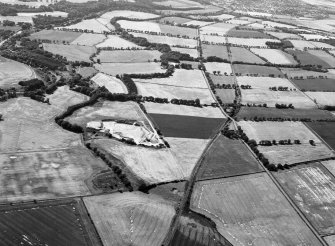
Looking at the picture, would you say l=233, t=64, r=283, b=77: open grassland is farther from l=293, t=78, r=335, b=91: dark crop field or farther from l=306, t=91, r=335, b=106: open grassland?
l=306, t=91, r=335, b=106: open grassland

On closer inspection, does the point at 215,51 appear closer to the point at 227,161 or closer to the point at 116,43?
the point at 116,43

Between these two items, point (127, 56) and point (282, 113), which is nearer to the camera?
point (282, 113)

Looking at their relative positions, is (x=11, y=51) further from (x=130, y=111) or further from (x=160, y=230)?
(x=160, y=230)

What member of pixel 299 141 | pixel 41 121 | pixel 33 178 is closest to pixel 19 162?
pixel 33 178

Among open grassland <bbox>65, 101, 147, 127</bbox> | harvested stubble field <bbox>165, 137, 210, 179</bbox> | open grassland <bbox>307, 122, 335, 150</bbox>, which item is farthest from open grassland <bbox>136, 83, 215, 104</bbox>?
open grassland <bbox>307, 122, 335, 150</bbox>

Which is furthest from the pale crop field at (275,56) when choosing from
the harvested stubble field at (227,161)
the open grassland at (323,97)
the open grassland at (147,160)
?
the open grassland at (147,160)

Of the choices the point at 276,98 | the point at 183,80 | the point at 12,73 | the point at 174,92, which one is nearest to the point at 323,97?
the point at 276,98
